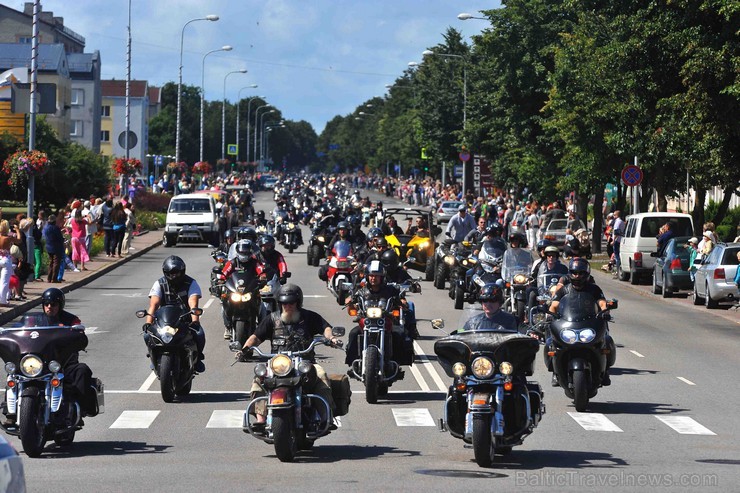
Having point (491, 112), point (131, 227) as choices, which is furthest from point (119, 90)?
point (131, 227)

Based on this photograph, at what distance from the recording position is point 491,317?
12.5 metres

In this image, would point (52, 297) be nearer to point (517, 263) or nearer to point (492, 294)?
point (492, 294)

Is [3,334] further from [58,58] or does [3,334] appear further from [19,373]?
[58,58]

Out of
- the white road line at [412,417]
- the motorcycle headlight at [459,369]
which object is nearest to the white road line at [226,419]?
the white road line at [412,417]

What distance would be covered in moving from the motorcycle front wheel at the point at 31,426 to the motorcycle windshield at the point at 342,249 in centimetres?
1420

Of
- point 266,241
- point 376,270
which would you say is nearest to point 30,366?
point 376,270

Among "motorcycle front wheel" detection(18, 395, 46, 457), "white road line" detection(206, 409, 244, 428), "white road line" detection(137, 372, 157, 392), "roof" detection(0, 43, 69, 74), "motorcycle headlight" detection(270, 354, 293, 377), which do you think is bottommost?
"white road line" detection(137, 372, 157, 392)

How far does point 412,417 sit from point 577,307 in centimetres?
207

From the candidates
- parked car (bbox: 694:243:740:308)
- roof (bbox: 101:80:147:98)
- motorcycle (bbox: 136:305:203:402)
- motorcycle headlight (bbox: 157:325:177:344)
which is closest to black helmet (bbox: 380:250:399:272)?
motorcycle (bbox: 136:305:203:402)

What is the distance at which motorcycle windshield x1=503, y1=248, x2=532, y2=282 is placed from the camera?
2266 centimetres

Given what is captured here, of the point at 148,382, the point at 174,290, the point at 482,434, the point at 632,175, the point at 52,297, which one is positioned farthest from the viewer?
the point at 632,175

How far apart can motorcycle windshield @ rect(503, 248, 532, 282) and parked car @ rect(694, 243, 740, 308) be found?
884cm

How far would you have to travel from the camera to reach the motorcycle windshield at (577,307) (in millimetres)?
15242

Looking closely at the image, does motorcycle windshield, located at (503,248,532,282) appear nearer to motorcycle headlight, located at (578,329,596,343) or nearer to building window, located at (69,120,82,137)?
motorcycle headlight, located at (578,329,596,343)
